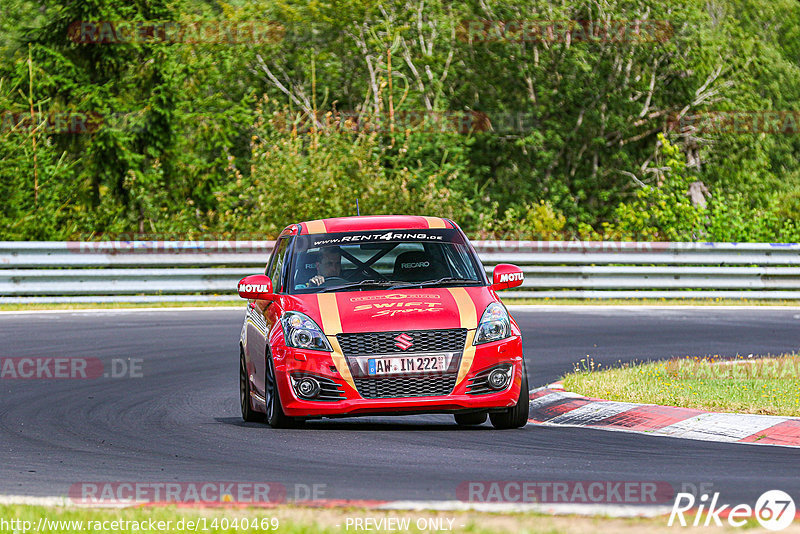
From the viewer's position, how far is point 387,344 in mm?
9773

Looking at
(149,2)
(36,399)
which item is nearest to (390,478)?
(36,399)

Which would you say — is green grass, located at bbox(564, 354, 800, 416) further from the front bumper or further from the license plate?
the license plate

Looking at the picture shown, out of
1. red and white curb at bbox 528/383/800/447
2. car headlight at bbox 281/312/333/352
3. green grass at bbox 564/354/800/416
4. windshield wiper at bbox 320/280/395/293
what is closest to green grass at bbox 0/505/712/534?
car headlight at bbox 281/312/333/352

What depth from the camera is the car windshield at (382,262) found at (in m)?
10.7

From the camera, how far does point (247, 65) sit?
36875mm

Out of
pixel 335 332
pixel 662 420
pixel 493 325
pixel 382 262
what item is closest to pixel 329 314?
pixel 335 332

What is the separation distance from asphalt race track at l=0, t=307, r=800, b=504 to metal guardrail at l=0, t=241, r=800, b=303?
16.5ft

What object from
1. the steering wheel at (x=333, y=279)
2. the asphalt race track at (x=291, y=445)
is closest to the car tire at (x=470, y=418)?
the asphalt race track at (x=291, y=445)

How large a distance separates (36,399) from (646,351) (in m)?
7.22

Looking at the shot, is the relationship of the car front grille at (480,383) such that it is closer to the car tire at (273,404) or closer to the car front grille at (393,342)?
the car front grille at (393,342)

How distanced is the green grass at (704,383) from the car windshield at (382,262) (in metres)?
1.83

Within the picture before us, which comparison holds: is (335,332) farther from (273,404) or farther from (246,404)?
(246,404)

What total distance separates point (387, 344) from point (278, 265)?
2075 mm

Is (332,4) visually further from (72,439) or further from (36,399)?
(72,439)
